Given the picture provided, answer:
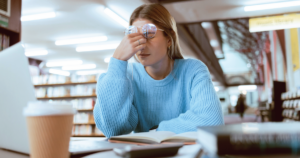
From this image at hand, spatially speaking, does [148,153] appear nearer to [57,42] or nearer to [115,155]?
[115,155]

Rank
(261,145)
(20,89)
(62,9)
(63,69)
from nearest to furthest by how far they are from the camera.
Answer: (261,145) → (20,89) → (62,9) → (63,69)

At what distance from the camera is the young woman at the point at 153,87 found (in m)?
1.05

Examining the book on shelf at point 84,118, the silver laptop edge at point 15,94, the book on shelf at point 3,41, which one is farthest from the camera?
the book on shelf at point 84,118

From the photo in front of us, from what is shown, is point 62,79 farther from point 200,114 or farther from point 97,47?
point 200,114

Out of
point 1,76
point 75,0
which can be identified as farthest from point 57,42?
point 1,76

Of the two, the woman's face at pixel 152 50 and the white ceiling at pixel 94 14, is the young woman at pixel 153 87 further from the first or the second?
the white ceiling at pixel 94 14

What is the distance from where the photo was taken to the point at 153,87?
127 cm

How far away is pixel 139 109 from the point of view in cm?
128

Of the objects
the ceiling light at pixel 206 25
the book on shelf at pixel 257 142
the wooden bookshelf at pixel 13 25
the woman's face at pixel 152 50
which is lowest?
the book on shelf at pixel 257 142

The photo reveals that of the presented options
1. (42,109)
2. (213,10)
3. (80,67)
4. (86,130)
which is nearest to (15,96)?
(42,109)

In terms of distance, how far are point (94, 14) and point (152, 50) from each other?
4.75m

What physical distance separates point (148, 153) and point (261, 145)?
0.66 feet

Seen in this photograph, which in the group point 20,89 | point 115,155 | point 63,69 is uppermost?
point 63,69

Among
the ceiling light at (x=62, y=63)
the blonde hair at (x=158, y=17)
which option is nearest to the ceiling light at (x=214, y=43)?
the ceiling light at (x=62, y=63)
